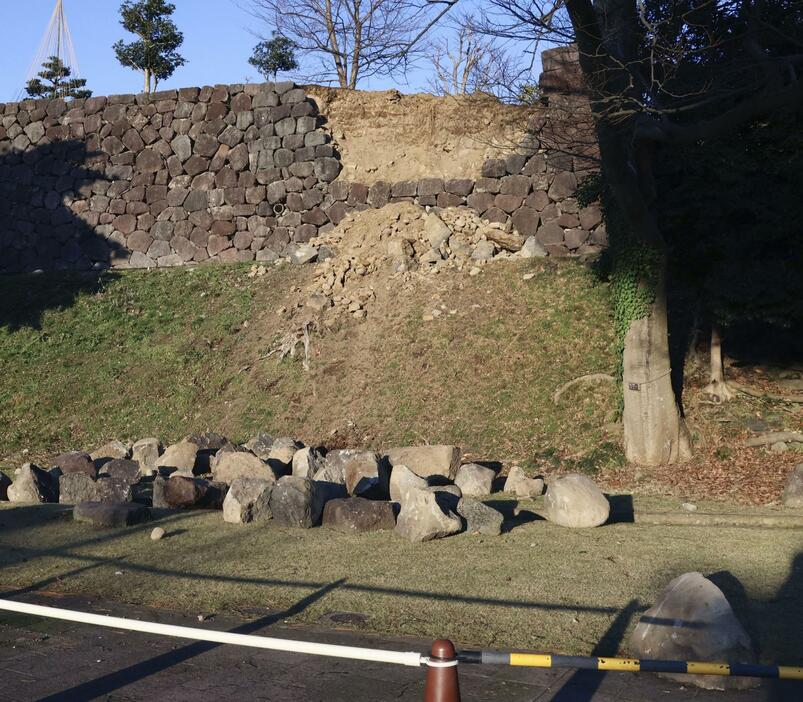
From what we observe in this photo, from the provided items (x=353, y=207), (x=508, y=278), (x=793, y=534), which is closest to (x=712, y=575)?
(x=793, y=534)

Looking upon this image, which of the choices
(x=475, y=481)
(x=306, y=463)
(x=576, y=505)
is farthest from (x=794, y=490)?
(x=306, y=463)

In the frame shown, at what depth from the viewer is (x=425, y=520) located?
26.4 feet

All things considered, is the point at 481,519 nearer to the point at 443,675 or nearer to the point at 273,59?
the point at 443,675

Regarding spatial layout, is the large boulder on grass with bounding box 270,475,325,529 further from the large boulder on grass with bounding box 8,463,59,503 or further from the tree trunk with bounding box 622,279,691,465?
the tree trunk with bounding box 622,279,691,465

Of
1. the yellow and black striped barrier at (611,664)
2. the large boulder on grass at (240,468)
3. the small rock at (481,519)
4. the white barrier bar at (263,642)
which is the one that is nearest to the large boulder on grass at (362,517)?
the small rock at (481,519)

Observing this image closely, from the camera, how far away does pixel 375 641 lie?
5336 mm

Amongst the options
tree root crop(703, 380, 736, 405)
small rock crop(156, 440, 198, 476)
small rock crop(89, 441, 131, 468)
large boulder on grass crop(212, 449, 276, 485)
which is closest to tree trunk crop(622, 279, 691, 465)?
tree root crop(703, 380, 736, 405)

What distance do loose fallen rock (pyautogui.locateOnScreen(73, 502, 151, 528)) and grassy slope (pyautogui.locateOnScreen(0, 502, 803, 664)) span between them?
0.15 m

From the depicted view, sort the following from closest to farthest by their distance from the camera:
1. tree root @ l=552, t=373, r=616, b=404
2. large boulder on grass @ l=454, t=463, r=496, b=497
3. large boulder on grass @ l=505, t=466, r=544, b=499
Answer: large boulder on grass @ l=505, t=466, r=544, b=499
large boulder on grass @ l=454, t=463, r=496, b=497
tree root @ l=552, t=373, r=616, b=404

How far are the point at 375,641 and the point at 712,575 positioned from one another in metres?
2.84

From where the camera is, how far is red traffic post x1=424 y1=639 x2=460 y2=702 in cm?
329

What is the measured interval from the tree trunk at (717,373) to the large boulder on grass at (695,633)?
820cm

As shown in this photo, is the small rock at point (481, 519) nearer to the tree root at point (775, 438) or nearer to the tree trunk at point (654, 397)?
the tree trunk at point (654, 397)

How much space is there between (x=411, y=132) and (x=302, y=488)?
14.1 meters
